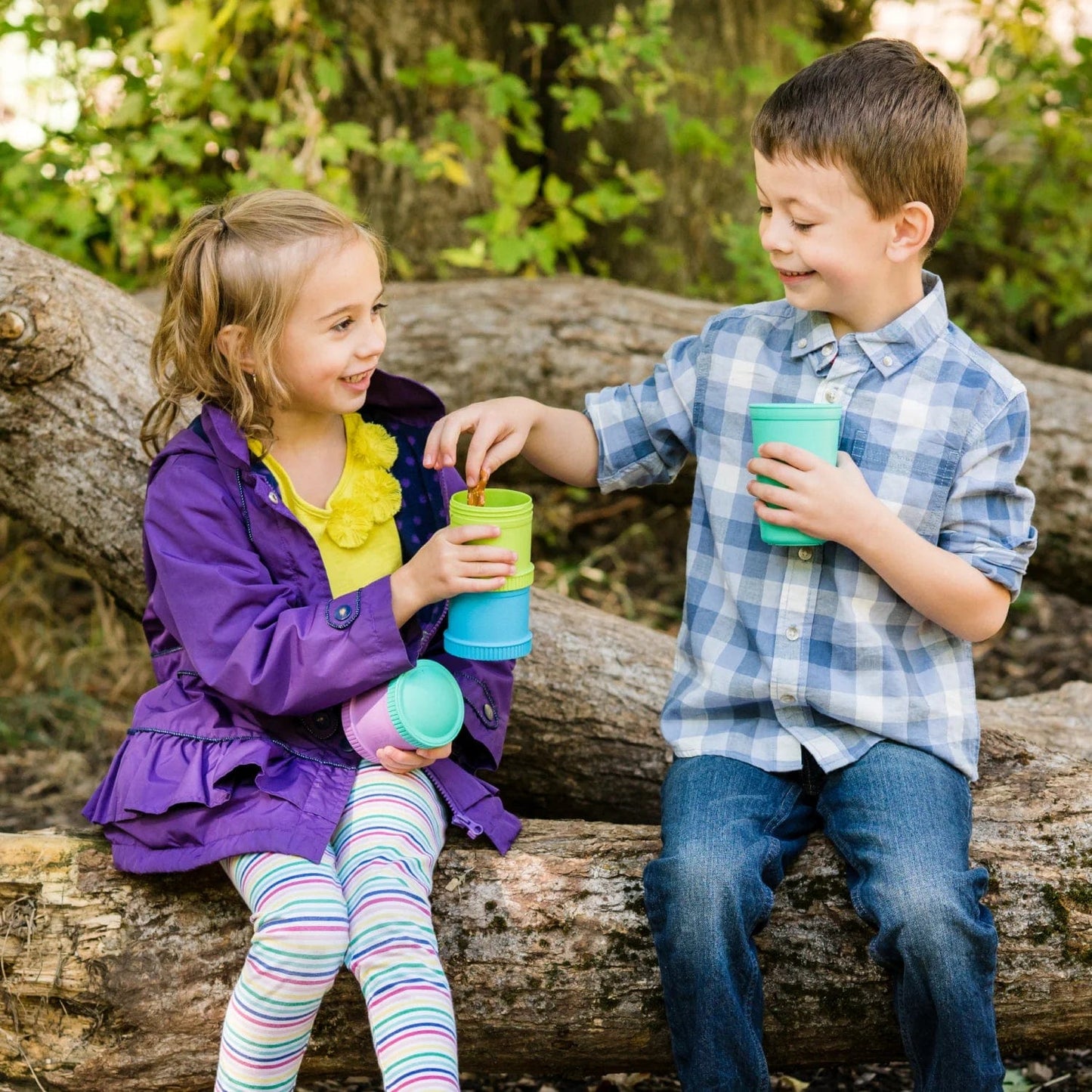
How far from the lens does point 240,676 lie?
6.38ft

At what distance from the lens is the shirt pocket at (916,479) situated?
2029 mm

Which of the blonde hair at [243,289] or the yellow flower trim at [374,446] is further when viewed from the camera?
the yellow flower trim at [374,446]

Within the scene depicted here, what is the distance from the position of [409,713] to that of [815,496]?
28.0 inches

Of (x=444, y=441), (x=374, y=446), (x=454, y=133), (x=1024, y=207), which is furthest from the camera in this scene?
(x=1024, y=207)

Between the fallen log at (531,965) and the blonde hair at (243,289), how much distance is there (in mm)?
811

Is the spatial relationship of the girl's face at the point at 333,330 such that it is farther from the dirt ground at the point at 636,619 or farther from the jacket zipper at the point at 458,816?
the dirt ground at the point at 636,619

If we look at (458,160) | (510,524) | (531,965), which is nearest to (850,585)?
(510,524)

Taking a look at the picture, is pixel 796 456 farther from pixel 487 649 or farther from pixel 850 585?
pixel 487 649

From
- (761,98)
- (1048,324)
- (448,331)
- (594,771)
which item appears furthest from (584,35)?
(594,771)

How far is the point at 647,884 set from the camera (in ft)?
6.60

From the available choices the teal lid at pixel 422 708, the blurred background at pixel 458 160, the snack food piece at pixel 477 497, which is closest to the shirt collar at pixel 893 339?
the snack food piece at pixel 477 497

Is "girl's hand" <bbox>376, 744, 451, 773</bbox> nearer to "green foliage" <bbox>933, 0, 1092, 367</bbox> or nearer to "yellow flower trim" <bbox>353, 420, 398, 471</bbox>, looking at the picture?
"yellow flower trim" <bbox>353, 420, 398, 471</bbox>

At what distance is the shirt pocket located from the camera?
2.03m

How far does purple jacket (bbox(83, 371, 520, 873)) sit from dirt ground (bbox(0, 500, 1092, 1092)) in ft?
2.30
